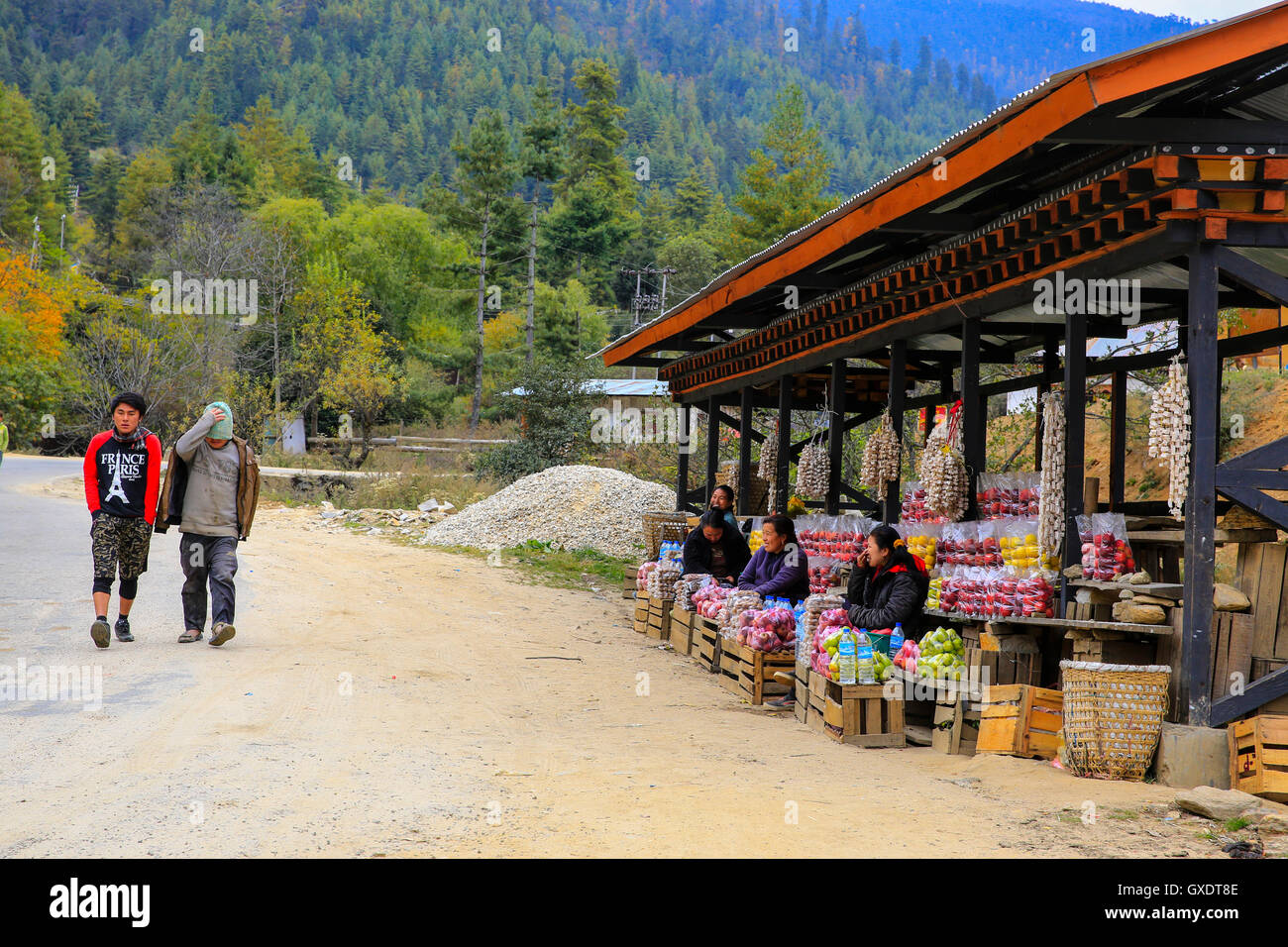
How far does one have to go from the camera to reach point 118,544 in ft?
30.6

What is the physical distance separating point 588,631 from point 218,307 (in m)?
36.9

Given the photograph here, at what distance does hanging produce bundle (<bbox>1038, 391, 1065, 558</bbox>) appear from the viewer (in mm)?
7477

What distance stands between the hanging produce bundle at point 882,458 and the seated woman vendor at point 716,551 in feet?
6.42

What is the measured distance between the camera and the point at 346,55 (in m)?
163

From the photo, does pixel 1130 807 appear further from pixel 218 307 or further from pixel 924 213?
pixel 218 307

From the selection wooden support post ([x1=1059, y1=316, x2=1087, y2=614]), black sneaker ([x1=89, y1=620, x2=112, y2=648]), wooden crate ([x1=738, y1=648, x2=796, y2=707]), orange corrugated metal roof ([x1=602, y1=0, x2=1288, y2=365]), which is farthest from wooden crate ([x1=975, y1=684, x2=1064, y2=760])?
black sneaker ([x1=89, y1=620, x2=112, y2=648])

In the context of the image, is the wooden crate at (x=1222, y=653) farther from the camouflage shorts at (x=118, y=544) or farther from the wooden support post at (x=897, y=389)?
the camouflage shorts at (x=118, y=544)

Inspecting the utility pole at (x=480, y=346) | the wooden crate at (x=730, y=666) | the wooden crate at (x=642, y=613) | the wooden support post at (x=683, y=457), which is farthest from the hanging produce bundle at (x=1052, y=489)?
the utility pole at (x=480, y=346)

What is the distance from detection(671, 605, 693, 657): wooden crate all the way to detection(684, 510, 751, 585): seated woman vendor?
51cm

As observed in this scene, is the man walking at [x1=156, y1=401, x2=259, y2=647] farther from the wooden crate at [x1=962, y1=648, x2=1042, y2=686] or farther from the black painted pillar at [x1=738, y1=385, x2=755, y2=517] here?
the black painted pillar at [x1=738, y1=385, x2=755, y2=517]

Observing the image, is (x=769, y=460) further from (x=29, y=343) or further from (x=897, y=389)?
(x=29, y=343)

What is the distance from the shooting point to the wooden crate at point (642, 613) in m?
13.7

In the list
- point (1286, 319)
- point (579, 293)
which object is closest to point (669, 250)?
point (579, 293)

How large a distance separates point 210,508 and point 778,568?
17.1ft
